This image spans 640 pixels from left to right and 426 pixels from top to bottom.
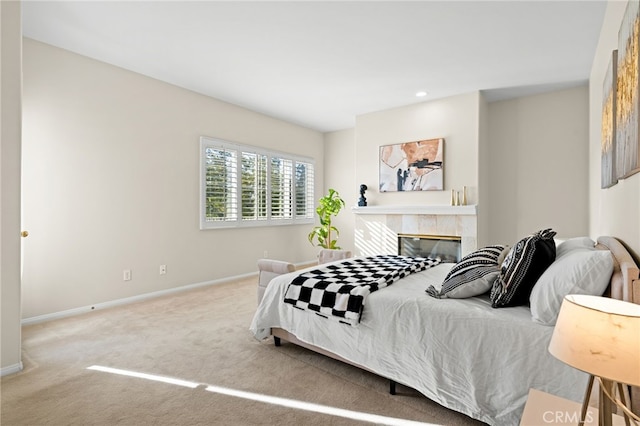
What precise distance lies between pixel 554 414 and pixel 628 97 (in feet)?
5.36

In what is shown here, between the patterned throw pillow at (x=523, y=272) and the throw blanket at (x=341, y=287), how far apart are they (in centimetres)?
76

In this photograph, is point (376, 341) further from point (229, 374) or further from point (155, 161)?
point (155, 161)

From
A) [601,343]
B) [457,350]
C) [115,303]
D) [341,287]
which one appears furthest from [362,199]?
[601,343]

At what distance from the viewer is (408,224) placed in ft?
16.7

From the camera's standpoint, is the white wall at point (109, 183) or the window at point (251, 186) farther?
the window at point (251, 186)

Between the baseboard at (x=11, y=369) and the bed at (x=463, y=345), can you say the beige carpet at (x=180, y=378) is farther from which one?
the bed at (x=463, y=345)

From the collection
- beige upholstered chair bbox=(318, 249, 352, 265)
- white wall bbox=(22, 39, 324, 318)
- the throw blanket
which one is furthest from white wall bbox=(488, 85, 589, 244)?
white wall bbox=(22, 39, 324, 318)

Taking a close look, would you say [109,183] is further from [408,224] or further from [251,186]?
[408,224]

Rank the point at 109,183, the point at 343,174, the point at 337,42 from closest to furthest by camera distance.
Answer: the point at 337,42
the point at 109,183
the point at 343,174

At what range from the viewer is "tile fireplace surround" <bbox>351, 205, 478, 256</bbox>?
14.9ft

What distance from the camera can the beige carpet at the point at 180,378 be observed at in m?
1.82

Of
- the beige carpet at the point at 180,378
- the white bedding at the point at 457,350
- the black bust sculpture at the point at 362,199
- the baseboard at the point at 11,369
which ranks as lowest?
the beige carpet at the point at 180,378

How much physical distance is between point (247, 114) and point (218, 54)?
2.00 m

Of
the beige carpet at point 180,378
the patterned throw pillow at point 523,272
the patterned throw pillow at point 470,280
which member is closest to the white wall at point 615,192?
the patterned throw pillow at point 523,272
